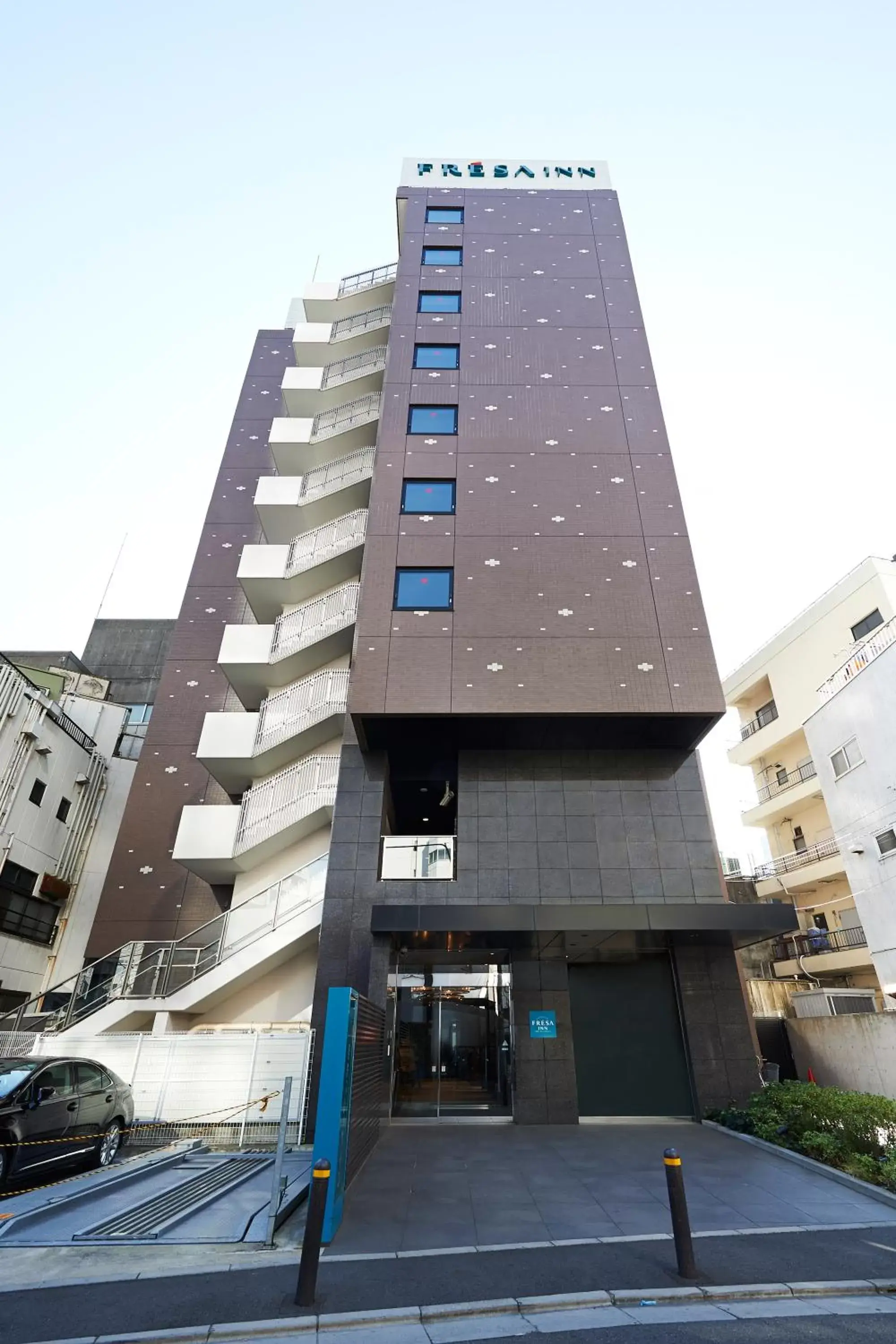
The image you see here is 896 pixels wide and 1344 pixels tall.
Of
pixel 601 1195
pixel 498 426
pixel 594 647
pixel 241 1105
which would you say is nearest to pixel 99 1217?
pixel 241 1105

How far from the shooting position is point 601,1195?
8.30m

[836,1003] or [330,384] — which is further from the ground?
[330,384]

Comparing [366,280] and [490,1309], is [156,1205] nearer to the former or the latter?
[490,1309]

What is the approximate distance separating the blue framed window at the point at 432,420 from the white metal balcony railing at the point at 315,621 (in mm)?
4987

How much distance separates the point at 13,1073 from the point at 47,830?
16290 mm

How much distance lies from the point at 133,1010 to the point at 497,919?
830 centimetres

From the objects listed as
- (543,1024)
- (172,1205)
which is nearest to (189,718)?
(543,1024)

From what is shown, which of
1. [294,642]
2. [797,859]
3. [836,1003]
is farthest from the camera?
[797,859]

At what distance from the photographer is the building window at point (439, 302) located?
72.7ft

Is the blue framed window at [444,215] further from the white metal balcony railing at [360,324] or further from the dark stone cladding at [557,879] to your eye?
the dark stone cladding at [557,879]

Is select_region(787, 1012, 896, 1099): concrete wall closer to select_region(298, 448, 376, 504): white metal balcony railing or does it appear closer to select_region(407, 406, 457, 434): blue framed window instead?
select_region(407, 406, 457, 434): blue framed window

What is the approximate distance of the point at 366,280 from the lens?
1083 inches

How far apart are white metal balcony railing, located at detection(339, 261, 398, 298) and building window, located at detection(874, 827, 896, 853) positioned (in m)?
26.6

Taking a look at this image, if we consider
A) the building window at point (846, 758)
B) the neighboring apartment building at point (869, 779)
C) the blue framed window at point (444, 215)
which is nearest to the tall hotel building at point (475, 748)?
the blue framed window at point (444, 215)
